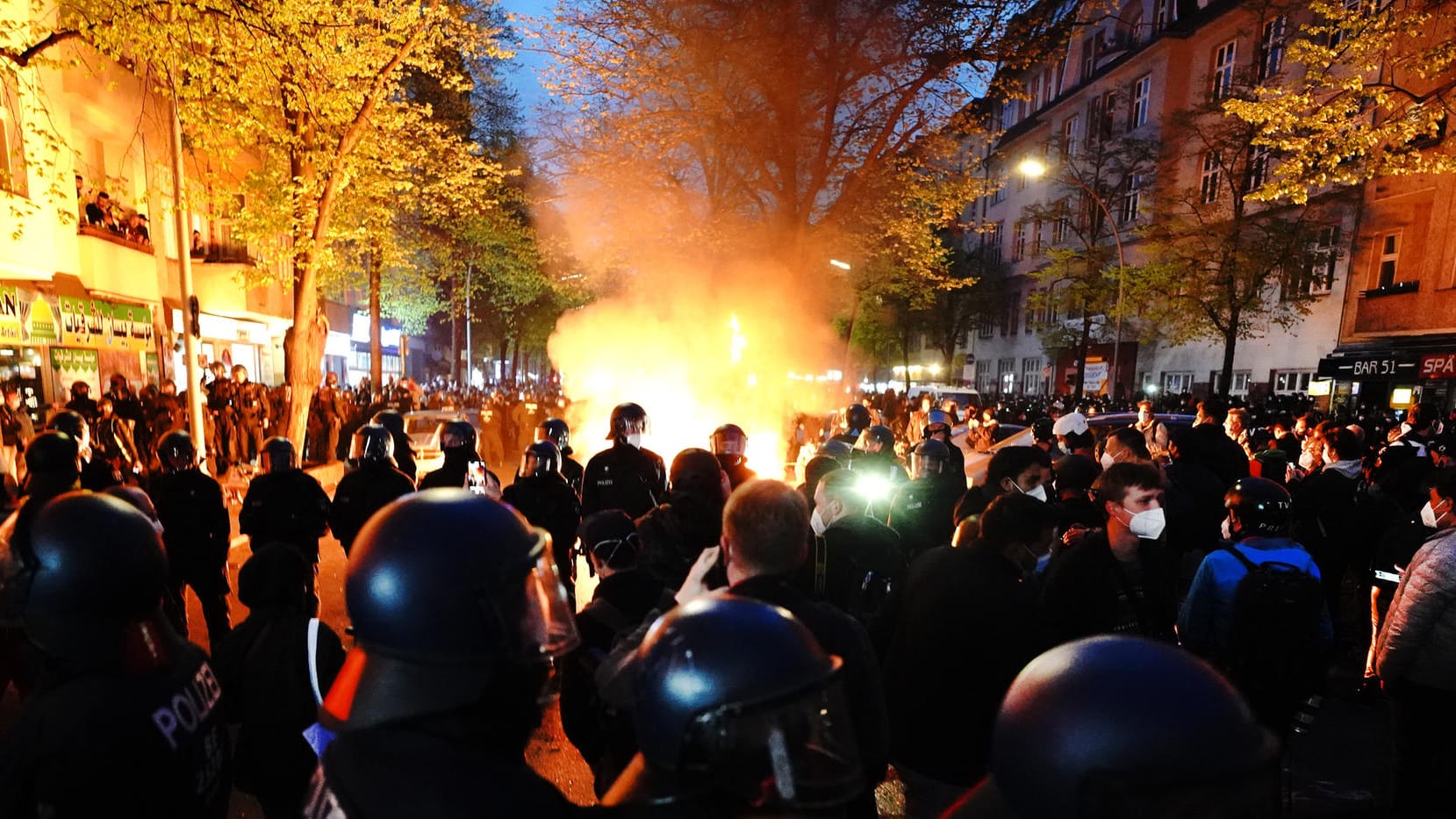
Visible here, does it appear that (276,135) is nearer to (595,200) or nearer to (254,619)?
(595,200)

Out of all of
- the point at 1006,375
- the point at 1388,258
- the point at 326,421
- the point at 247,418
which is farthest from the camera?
the point at 1006,375

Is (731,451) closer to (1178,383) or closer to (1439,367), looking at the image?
(1439,367)

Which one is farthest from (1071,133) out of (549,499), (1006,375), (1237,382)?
(549,499)

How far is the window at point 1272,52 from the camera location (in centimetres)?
2297

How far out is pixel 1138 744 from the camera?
107 cm

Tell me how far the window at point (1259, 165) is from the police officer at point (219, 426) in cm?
2663

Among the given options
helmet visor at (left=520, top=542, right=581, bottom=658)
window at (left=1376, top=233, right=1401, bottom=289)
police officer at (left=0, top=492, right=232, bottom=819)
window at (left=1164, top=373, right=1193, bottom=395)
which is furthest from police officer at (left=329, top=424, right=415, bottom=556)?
window at (left=1164, top=373, right=1193, bottom=395)

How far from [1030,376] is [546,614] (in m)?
42.5

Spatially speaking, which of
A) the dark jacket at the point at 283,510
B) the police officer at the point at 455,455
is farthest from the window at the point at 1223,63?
the dark jacket at the point at 283,510

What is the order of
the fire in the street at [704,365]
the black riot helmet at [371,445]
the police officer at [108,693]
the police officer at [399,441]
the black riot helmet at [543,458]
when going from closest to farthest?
Result: 1. the police officer at [108,693]
2. the black riot helmet at [371,445]
3. the black riot helmet at [543,458]
4. the police officer at [399,441]
5. the fire in the street at [704,365]

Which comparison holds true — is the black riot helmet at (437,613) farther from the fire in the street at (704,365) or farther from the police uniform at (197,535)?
the fire in the street at (704,365)

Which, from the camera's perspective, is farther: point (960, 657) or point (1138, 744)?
point (960, 657)

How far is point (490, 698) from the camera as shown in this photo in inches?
Result: 50.8

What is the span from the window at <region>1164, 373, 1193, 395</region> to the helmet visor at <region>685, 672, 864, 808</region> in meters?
31.6
